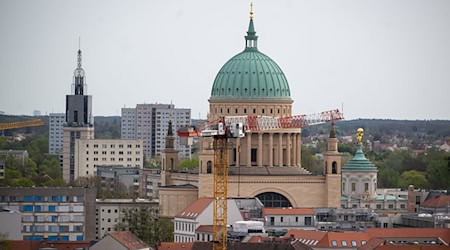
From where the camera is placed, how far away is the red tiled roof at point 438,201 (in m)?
172

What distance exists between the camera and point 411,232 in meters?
142

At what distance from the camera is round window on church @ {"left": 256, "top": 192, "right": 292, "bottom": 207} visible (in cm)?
16350

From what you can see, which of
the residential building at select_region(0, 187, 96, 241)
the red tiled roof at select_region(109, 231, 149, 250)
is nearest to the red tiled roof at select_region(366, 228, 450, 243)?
the red tiled roof at select_region(109, 231, 149, 250)

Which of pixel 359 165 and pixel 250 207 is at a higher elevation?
pixel 359 165

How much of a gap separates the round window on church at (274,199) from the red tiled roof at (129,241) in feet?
87.5

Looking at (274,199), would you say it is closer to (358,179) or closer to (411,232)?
(358,179)

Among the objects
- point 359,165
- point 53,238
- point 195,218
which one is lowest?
point 53,238

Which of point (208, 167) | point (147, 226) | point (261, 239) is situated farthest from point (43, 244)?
point (208, 167)

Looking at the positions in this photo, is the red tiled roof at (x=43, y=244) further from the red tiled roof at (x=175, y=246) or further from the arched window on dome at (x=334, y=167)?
the arched window on dome at (x=334, y=167)

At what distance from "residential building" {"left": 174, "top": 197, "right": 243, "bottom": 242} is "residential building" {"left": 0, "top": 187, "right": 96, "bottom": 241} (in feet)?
25.9

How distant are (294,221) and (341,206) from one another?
1583cm

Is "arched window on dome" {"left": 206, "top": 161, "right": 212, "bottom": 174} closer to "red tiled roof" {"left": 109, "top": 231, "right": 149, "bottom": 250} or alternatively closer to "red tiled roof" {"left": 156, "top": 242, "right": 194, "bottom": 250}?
"red tiled roof" {"left": 109, "top": 231, "right": 149, "bottom": 250}

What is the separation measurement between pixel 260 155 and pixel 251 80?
18.2ft

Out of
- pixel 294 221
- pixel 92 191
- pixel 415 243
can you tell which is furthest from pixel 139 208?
pixel 415 243
